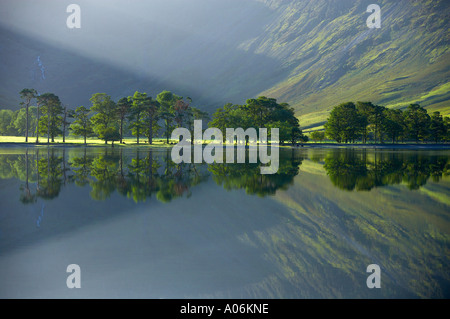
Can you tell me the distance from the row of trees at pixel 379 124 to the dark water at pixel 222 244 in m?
124

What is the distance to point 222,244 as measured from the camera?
1087 centimetres

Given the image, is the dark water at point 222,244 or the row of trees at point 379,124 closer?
the dark water at point 222,244

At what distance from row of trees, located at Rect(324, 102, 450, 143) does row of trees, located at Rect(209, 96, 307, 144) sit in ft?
49.0

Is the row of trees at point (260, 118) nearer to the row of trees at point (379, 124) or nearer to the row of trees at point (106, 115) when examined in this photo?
the row of trees at point (106, 115)

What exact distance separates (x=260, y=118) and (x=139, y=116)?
41.7 meters

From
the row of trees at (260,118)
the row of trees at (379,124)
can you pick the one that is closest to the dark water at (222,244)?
the row of trees at (260,118)

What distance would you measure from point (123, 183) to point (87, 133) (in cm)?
9138

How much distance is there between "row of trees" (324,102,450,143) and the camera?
13875cm

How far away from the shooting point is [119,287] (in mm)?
8227

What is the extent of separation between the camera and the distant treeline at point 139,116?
10564 cm

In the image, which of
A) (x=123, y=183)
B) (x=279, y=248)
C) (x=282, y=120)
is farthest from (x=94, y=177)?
(x=282, y=120)

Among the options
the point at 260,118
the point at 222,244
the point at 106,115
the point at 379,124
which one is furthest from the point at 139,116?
the point at 222,244

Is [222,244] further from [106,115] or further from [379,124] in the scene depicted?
[379,124]

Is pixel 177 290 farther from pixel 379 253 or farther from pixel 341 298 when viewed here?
pixel 379 253
